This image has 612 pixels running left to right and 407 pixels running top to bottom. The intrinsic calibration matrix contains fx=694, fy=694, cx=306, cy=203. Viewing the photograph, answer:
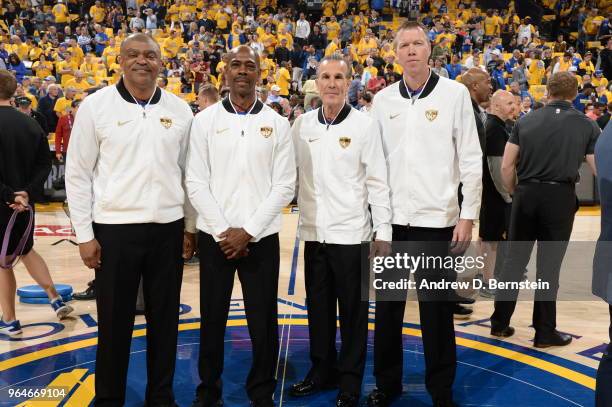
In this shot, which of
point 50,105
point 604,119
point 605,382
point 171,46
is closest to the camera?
point 605,382

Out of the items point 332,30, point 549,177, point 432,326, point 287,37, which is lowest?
point 432,326

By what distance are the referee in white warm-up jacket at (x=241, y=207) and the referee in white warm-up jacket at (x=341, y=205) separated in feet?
0.66

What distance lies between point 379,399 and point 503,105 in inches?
109

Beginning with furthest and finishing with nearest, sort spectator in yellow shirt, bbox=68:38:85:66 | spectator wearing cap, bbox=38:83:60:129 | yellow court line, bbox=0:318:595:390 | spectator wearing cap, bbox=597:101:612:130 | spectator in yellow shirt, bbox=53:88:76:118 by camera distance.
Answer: spectator in yellow shirt, bbox=68:38:85:66 < spectator wearing cap, bbox=38:83:60:129 < spectator wearing cap, bbox=597:101:612:130 < spectator in yellow shirt, bbox=53:88:76:118 < yellow court line, bbox=0:318:595:390

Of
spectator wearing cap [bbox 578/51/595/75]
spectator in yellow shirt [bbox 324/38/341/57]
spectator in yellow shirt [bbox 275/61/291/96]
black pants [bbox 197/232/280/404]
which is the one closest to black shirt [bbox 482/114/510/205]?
black pants [bbox 197/232/280/404]

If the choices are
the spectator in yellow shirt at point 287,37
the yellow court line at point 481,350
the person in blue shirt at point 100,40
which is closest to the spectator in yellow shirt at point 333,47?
the spectator in yellow shirt at point 287,37

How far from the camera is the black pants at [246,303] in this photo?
3.60 meters

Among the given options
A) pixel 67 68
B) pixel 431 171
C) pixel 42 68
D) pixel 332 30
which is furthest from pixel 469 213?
pixel 332 30

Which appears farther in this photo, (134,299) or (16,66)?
(16,66)

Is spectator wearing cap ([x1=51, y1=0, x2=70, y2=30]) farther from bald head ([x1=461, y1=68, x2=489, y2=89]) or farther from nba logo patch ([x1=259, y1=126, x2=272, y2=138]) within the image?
nba logo patch ([x1=259, y1=126, x2=272, y2=138])

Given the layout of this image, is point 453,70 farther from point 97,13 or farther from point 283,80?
point 97,13

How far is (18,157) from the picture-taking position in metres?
4.73

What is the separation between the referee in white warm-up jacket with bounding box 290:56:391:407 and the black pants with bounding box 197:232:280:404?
294 millimetres

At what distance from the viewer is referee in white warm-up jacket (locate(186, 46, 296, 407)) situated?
3.51 m
